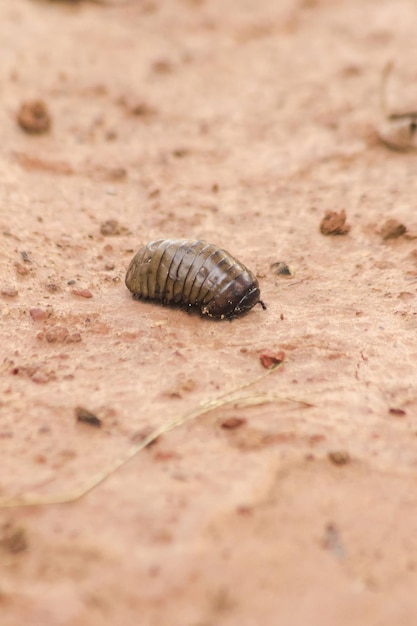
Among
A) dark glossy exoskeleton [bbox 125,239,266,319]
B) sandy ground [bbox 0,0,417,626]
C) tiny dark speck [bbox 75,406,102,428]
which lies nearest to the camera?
sandy ground [bbox 0,0,417,626]

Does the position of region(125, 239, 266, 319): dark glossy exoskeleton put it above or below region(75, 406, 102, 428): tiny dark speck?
above

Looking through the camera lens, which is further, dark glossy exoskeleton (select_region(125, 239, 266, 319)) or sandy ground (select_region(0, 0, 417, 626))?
dark glossy exoskeleton (select_region(125, 239, 266, 319))

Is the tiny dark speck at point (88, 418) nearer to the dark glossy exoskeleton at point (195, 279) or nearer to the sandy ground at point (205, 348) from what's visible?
the sandy ground at point (205, 348)

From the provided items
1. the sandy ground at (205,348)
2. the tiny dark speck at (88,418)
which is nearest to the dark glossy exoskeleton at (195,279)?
the sandy ground at (205,348)

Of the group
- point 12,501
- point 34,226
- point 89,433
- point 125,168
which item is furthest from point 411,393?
point 125,168

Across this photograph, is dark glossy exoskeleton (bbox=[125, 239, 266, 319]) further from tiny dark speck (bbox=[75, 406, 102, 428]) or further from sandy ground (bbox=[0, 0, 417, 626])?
tiny dark speck (bbox=[75, 406, 102, 428])

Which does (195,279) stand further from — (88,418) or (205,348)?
(88,418)

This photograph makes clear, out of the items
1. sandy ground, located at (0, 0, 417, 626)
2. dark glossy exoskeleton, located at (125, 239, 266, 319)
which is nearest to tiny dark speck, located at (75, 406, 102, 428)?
sandy ground, located at (0, 0, 417, 626)
